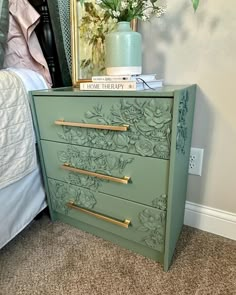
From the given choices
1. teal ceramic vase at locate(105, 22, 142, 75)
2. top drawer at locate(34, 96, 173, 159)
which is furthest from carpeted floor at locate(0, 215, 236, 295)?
teal ceramic vase at locate(105, 22, 142, 75)

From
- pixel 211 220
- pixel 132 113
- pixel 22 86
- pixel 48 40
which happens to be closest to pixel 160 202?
pixel 132 113

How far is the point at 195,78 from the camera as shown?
903mm

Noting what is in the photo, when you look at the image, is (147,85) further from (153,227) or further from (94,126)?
(153,227)

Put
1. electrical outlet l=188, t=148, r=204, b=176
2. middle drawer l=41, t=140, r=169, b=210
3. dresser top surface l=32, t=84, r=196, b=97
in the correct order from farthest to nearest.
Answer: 1. electrical outlet l=188, t=148, r=204, b=176
2. middle drawer l=41, t=140, r=169, b=210
3. dresser top surface l=32, t=84, r=196, b=97

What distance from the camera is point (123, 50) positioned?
31.2 inches

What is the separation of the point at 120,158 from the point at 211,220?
56 centimetres

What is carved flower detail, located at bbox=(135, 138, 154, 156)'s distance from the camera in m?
0.70

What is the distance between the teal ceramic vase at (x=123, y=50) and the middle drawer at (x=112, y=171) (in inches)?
12.3

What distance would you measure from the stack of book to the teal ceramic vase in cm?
7

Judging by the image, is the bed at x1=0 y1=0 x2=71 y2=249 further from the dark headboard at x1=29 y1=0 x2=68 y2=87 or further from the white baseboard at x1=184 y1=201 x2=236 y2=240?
the white baseboard at x1=184 y1=201 x2=236 y2=240

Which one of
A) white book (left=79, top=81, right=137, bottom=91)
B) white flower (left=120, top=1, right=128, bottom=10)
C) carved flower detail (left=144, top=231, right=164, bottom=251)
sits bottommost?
carved flower detail (left=144, top=231, right=164, bottom=251)

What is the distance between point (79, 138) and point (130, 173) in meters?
0.24

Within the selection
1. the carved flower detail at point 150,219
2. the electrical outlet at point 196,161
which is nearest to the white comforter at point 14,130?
the carved flower detail at point 150,219

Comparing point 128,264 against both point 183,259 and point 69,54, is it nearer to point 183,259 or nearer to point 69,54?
point 183,259
